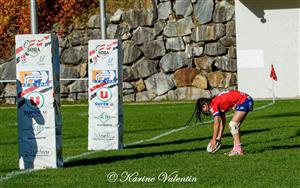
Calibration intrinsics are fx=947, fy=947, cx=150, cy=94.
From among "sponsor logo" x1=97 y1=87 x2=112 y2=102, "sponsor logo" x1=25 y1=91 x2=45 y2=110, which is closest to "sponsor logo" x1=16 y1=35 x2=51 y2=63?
"sponsor logo" x1=25 y1=91 x2=45 y2=110

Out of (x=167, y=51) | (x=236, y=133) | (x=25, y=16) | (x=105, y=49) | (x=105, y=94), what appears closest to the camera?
(x=236, y=133)

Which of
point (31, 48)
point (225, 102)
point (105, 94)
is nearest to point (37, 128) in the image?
point (31, 48)

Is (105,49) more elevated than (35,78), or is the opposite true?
(105,49)

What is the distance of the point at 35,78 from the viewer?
15414 mm

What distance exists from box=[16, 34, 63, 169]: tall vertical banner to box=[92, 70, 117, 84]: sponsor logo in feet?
13.8

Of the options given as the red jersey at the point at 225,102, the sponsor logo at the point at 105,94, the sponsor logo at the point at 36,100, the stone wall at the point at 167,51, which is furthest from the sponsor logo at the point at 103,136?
the stone wall at the point at 167,51

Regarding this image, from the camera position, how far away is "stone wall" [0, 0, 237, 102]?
44.8 m

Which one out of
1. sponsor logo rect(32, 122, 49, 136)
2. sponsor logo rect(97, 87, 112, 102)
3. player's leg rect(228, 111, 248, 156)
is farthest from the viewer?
sponsor logo rect(97, 87, 112, 102)

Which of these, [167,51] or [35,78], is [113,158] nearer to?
[35,78]

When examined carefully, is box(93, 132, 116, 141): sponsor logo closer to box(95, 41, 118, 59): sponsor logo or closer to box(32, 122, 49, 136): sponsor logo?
box(95, 41, 118, 59): sponsor logo

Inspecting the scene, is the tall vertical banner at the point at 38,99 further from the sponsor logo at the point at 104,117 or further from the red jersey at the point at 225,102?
the sponsor logo at the point at 104,117

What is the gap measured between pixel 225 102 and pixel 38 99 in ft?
10.8

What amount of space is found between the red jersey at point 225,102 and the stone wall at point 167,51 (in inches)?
1089

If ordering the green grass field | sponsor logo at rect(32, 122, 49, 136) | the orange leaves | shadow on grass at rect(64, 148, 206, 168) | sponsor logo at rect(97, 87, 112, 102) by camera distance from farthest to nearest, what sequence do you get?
the orange leaves → sponsor logo at rect(97, 87, 112, 102) → shadow on grass at rect(64, 148, 206, 168) → sponsor logo at rect(32, 122, 49, 136) → the green grass field
